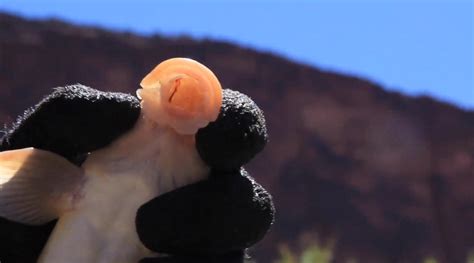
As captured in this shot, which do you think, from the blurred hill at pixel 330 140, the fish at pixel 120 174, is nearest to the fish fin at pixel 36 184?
the fish at pixel 120 174

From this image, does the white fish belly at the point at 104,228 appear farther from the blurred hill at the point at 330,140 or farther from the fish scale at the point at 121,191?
the blurred hill at the point at 330,140

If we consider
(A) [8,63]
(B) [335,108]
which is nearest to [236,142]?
(A) [8,63]

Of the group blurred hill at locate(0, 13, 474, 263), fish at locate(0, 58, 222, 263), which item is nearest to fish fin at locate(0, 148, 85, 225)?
fish at locate(0, 58, 222, 263)

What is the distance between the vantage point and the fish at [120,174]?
0.43 metres

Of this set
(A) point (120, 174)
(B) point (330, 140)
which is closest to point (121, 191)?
(A) point (120, 174)

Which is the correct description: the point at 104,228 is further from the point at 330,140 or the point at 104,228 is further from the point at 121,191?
the point at 330,140

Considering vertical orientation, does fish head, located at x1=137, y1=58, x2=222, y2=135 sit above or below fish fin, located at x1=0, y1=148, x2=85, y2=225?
above

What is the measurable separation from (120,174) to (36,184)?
43 millimetres

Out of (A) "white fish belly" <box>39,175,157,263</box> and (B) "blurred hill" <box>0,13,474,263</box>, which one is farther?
(B) "blurred hill" <box>0,13,474,263</box>

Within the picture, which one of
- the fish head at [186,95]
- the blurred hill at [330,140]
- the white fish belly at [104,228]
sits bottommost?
the blurred hill at [330,140]

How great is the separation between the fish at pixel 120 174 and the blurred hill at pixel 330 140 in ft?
15.9

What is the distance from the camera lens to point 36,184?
1.47ft

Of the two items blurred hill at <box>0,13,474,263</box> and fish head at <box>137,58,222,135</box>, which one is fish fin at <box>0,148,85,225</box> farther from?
blurred hill at <box>0,13,474,263</box>

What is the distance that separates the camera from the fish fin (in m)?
0.45
